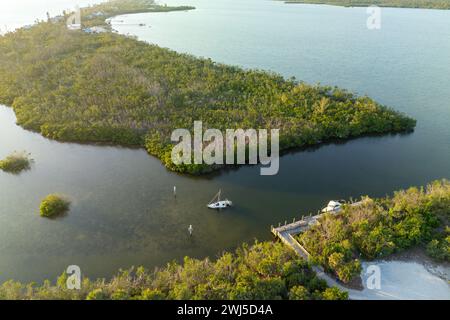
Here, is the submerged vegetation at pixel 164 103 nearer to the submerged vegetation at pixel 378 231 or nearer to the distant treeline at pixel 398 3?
the submerged vegetation at pixel 378 231

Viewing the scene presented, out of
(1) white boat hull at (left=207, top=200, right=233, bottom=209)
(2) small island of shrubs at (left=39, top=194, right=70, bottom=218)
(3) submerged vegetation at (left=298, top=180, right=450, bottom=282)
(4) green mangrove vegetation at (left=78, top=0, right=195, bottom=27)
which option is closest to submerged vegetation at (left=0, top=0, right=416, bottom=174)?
(1) white boat hull at (left=207, top=200, right=233, bottom=209)

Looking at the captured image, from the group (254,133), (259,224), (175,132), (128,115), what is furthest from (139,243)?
(128,115)

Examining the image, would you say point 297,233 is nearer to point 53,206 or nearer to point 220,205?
point 220,205

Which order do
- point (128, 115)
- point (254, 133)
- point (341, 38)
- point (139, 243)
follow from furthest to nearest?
point (341, 38) → point (128, 115) → point (254, 133) → point (139, 243)

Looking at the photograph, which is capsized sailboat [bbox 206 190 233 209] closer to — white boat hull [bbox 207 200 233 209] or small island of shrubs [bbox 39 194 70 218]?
white boat hull [bbox 207 200 233 209]

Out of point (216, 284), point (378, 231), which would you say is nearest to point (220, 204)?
point (216, 284)

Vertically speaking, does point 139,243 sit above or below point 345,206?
below

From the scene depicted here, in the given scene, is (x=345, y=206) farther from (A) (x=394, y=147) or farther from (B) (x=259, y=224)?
(A) (x=394, y=147)
